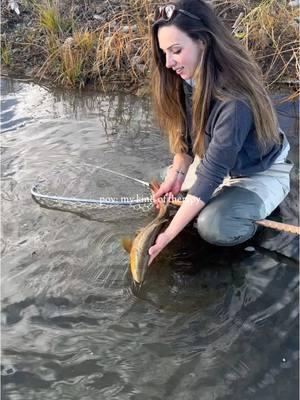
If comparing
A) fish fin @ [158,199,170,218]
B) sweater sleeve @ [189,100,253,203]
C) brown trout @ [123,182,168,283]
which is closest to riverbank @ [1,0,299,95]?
fish fin @ [158,199,170,218]

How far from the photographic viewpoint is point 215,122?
2879 millimetres

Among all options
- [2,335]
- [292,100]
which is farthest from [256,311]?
[292,100]

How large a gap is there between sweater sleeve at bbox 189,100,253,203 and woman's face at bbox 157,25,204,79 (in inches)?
11.7

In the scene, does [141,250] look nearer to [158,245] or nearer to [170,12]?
[158,245]

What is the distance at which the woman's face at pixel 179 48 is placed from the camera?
8.78 ft

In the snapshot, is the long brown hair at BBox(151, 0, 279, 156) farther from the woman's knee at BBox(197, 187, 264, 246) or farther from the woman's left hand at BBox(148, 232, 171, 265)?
the woman's left hand at BBox(148, 232, 171, 265)

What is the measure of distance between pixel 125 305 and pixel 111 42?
151 inches

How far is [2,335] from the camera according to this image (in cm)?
266

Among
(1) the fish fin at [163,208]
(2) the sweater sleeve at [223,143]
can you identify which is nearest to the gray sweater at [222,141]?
(2) the sweater sleeve at [223,143]

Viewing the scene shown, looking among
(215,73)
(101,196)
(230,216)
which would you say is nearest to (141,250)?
(230,216)

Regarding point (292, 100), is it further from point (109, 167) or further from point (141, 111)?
point (109, 167)

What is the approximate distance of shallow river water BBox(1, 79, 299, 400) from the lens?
93.2 inches

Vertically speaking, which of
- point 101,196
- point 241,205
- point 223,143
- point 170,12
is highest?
point 170,12

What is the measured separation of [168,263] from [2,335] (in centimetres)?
107
